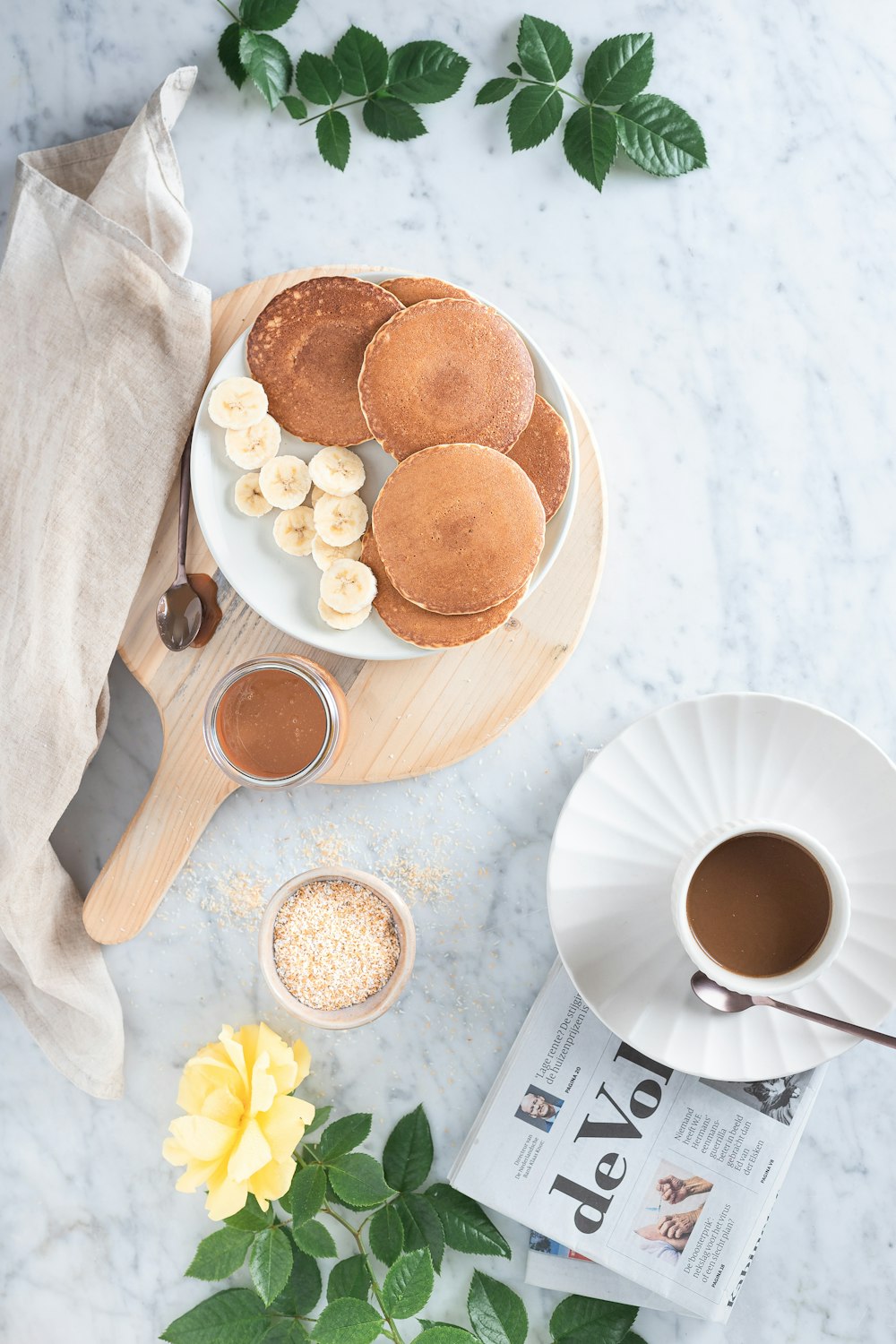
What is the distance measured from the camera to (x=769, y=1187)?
132cm

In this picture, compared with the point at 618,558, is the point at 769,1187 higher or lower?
lower

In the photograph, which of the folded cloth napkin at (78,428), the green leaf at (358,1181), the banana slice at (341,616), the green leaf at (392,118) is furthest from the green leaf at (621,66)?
the green leaf at (358,1181)

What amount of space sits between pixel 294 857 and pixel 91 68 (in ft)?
3.78

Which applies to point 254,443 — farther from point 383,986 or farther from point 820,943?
point 820,943

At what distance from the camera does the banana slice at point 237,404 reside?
1.19m

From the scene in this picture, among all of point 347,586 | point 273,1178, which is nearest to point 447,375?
point 347,586

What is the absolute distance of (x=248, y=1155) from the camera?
1.17m

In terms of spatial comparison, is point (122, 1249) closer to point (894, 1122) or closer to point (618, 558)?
point (894, 1122)

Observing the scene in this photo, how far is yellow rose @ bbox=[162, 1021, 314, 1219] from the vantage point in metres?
1.18

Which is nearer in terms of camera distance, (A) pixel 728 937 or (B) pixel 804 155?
(A) pixel 728 937

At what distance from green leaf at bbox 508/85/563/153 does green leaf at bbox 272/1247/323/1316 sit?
1591 mm

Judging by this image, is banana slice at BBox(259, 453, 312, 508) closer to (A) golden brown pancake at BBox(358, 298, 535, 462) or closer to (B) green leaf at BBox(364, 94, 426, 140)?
(A) golden brown pancake at BBox(358, 298, 535, 462)

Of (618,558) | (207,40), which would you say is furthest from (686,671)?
(207,40)

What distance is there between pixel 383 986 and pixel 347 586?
556 mm
